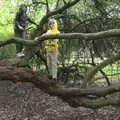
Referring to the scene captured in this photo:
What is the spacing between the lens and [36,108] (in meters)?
12.3

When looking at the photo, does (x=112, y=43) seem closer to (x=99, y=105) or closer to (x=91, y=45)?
(x=91, y=45)

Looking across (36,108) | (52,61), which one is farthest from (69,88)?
(36,108)

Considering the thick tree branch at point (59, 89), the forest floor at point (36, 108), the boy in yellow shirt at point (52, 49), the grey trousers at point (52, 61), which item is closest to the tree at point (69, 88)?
the thick tree branch at point (59, 89)

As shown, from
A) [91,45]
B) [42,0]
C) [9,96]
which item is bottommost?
[9,96]

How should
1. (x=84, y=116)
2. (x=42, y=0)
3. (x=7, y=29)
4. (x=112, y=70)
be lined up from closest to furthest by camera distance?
(x=84, y=116) → (x=112, y=70) → (x=42, y=0) → (x=7, y=29)

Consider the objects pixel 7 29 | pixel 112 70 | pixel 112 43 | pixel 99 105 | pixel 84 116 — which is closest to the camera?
pixel 99 105

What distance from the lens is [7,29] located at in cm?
1816

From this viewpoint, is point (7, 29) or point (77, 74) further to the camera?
point (7, 29)

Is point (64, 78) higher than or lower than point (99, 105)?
lower

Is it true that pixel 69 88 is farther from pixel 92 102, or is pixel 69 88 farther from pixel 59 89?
pixel 92 102

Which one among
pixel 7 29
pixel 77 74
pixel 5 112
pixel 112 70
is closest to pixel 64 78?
pixel 77 74

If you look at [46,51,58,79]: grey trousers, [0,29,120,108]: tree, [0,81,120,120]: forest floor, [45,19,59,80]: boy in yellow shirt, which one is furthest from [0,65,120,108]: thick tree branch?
[46,51,58,79]: grey trousers

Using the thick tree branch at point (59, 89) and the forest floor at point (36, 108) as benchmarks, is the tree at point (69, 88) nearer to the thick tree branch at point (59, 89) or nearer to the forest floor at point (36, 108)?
the thick tree branch at point (59, 89)

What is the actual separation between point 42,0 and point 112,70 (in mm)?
3792
